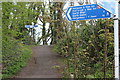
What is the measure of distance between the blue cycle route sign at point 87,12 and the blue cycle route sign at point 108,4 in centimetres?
13

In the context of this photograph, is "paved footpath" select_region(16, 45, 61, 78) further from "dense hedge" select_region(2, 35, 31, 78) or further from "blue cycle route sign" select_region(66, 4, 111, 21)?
"blue cycle route sign" select_region(66, 4, 111, 21)

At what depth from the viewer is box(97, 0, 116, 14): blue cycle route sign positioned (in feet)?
15.7

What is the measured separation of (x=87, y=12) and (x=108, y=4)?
56 centimetres

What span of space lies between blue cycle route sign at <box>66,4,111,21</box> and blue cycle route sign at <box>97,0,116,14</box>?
0.13 meters

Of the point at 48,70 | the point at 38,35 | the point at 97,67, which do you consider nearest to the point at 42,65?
the point at 48,70

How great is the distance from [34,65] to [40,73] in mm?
1740

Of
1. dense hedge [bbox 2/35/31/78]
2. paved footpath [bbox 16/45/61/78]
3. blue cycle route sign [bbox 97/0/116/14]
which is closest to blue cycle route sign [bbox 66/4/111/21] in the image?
blue cycle route sign [bbox 97/0/116/14]

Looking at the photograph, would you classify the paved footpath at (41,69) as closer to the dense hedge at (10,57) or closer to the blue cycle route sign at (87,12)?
the dense hedge at (10,57)

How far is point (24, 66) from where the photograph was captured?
1158cm

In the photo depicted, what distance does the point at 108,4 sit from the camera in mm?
4930

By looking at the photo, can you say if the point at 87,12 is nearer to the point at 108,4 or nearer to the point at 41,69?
the point at 108,4

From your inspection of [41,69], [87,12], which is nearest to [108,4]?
[87,12]

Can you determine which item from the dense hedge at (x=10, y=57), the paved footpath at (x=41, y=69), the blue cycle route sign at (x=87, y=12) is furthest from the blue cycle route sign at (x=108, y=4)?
the dense hedge at (x=10, y=57)

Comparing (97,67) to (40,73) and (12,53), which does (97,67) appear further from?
(12,53)
